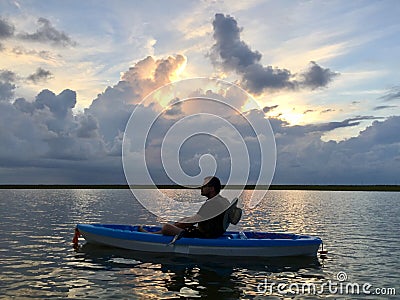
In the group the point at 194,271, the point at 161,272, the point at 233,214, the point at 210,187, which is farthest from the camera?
the point at 233,214

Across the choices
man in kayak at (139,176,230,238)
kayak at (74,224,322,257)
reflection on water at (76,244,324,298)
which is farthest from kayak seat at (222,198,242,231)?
reflection on water at (76,244,324,298)

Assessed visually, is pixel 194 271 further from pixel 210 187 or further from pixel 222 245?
pixel 210 187

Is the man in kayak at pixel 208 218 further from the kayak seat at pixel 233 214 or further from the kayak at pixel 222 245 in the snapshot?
the kayak at pixel 222 245

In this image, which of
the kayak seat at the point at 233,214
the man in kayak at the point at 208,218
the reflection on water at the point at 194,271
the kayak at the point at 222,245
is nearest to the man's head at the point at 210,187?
the man in kayak at the point at 208,218

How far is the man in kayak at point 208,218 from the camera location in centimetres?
1465

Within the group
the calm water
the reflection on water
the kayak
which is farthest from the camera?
the kayak

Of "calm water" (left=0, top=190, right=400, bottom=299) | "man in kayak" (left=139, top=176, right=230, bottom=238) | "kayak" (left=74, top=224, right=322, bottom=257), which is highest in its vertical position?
"man in kayak" (left=139, top=176, right=230, bottom=238)

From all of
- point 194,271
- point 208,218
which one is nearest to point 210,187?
point 208,218

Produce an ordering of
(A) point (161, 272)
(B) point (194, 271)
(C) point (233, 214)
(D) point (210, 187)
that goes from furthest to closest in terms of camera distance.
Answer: (C) point (233, 214) → (D) point (210, 187) → (B) point (194, 271) → (A) point (161, 272)

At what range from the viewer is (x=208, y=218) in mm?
15312

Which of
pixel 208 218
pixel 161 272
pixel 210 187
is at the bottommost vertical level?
pixel 161 272

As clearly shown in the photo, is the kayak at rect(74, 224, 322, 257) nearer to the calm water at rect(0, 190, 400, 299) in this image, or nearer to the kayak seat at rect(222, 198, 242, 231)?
the calm water at rect(0, 190, 400, 299)

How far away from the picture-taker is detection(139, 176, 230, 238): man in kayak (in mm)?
14648

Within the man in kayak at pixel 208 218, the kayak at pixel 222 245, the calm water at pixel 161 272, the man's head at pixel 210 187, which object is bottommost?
the calm water at pixel 161 272
